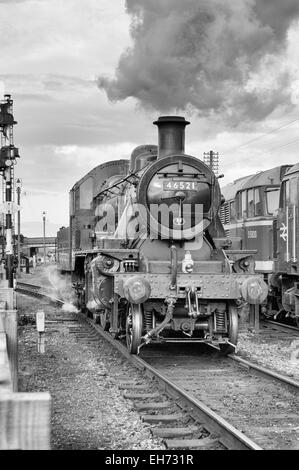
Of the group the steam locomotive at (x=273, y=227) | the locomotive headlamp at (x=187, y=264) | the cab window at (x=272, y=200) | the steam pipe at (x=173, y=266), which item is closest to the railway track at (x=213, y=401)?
the steam pipe at (x=173, y=266)

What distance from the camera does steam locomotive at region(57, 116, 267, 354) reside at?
9.65 metres

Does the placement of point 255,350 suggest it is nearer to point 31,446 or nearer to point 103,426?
point 103,426

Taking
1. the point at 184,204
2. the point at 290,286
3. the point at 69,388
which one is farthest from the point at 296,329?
the point at 69,388

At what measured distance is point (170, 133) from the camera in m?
10.6

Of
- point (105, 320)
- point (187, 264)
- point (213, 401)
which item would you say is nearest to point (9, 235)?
point (105, 320)

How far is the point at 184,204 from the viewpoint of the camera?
10.5m

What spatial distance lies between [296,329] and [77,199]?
5975mm

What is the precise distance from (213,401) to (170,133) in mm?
4905

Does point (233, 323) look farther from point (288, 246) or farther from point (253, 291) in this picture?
point (288, 246)

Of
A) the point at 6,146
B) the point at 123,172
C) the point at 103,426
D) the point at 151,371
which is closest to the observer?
the point at 103,426

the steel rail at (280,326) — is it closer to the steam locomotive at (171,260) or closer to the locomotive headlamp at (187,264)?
the steam locomotive at (171,260)

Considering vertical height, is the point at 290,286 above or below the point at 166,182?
below

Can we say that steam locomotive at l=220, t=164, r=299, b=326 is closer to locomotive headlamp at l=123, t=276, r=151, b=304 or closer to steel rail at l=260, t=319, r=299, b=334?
steel rail at l=260, t=319, r=299, b=334

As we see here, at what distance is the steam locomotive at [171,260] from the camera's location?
965 centimetres
